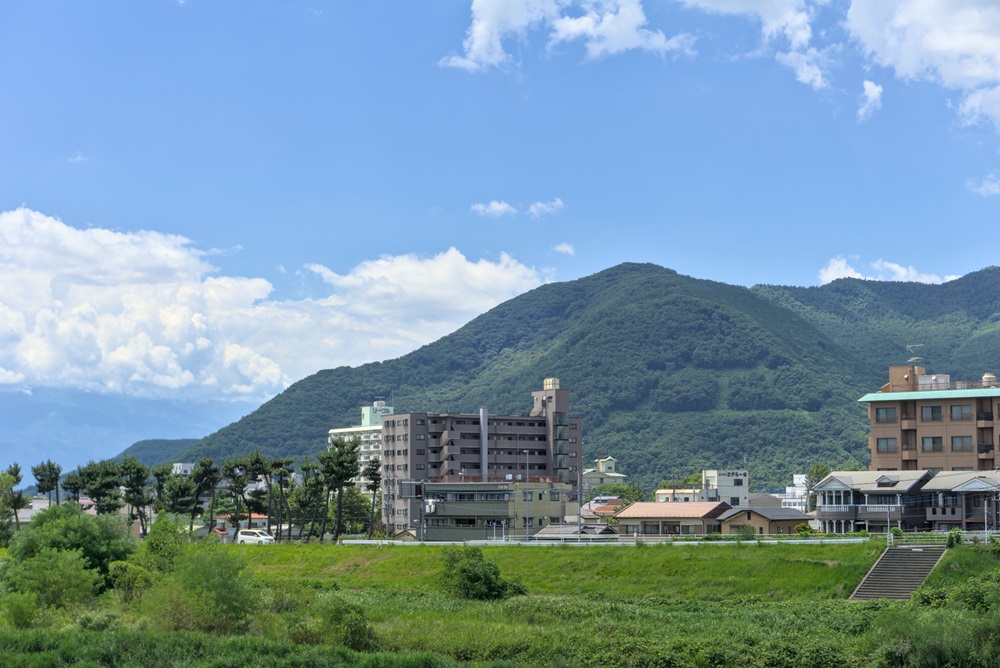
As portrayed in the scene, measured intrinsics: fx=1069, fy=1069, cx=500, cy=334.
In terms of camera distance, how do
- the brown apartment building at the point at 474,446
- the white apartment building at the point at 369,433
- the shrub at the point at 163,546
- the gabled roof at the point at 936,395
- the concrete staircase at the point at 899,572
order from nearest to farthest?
the concrete staircase at the point at 899,572, the shrub at the point at 163,546, the gabled roof at the point at 936,395, the brown apartment building at the point at 474,446, the white apartment building at the point at 369,433

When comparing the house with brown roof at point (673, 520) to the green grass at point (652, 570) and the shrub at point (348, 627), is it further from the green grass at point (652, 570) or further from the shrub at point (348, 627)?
the shrub at point (348, 627)

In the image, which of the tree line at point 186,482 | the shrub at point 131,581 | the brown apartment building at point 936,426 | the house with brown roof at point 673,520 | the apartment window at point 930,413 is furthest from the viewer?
the tree line at point 186,482

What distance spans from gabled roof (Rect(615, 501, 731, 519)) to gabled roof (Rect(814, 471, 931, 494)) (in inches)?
327

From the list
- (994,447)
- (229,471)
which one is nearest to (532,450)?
(229,471)

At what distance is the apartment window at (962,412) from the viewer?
76.7 m

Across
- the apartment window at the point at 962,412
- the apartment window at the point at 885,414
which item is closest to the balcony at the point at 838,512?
the apartment window at the point at 885,414

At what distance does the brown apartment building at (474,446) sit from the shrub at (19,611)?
70876 millimetres

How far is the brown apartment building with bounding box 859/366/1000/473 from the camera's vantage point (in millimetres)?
76250

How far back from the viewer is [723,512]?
249 feet

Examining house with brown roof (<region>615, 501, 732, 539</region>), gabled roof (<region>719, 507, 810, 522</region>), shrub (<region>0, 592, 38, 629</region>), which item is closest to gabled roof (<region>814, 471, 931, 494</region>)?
gabled roof (<region>719, 507, 810, 522</region>)

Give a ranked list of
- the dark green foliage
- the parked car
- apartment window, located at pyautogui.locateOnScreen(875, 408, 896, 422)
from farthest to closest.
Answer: the parked car < apartment window, located at pyautogui.locateOnScreen(875, 408, 896, 422) < the dark green foliage

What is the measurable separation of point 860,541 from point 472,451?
68.6m

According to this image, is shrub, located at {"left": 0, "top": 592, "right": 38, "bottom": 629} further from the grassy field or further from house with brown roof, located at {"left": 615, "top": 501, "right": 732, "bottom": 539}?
house with brown roof, located at {"left": 615, "top": 501, "right": 732, "bottom": 539}

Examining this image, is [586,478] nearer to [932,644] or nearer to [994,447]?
[994,447]
